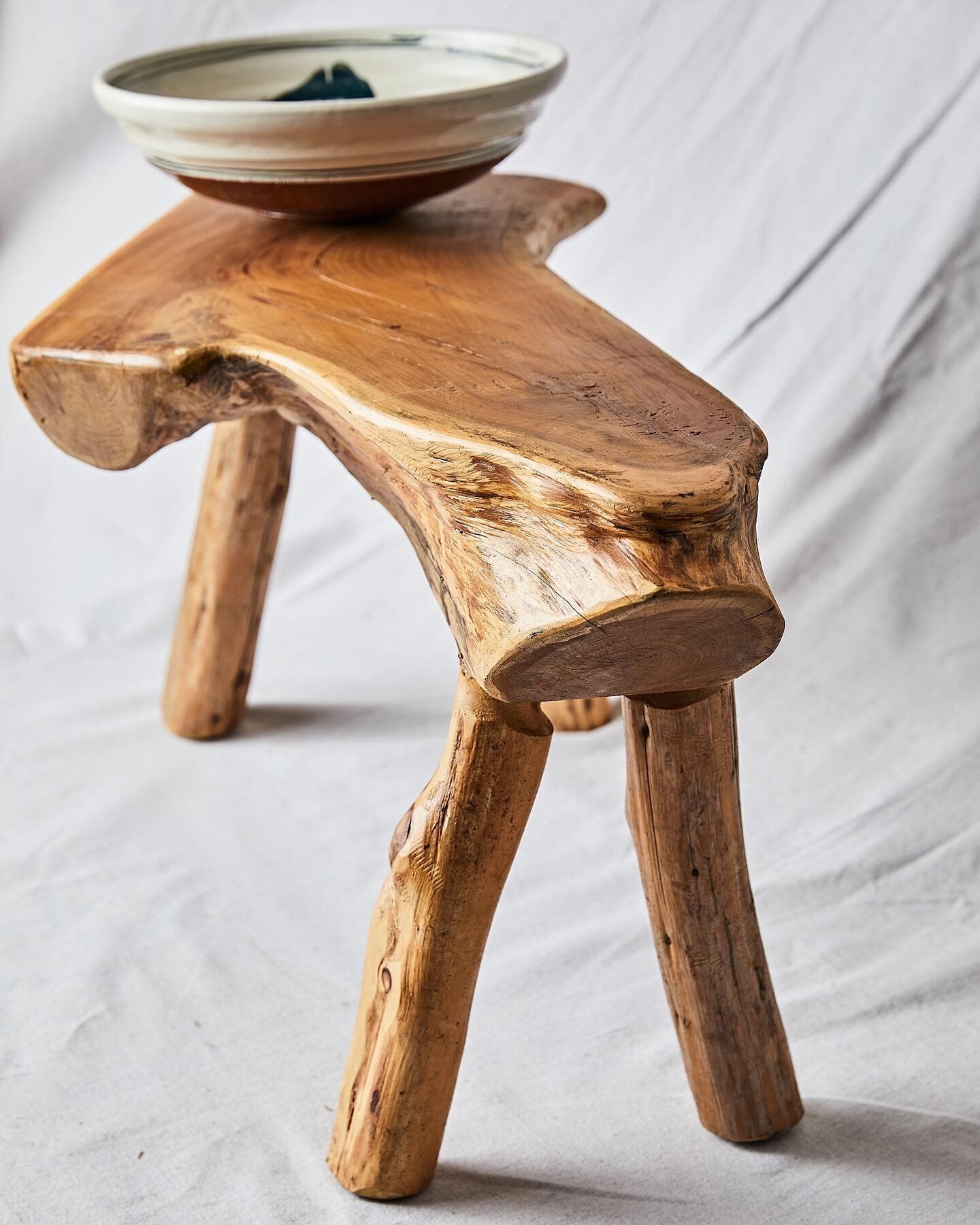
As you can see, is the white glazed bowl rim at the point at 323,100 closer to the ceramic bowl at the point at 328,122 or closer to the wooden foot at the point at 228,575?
the ceramic bowl at the point at 328,122

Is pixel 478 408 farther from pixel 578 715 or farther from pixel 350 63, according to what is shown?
pixel 578 715

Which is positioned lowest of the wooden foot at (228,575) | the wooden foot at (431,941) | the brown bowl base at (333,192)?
the wooden foot at (228,575)

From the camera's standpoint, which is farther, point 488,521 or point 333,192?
point 333,192

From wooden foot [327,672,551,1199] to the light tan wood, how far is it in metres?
0.08

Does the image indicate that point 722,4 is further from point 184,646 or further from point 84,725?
point 84,725

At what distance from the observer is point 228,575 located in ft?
4.94

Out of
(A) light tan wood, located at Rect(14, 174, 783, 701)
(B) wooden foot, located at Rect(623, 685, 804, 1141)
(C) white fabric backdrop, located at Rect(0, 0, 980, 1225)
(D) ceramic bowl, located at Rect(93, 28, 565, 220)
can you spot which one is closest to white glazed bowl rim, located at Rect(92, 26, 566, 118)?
(D) ceramic bowl, located at Rect(93, 28, 565, 220)

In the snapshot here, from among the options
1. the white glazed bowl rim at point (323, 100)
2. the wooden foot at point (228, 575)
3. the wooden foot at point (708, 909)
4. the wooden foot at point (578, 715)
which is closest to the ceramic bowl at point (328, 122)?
the white glazed bowl rim at point (323, 100)

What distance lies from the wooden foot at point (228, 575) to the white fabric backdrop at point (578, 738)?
46mm

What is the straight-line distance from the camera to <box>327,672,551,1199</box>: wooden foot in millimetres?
885

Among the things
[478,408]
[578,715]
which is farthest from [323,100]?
[578,715]

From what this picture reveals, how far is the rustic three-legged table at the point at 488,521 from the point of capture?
0.75 metres

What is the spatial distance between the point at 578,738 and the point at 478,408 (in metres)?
0.74

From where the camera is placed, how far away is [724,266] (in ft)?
6.06
